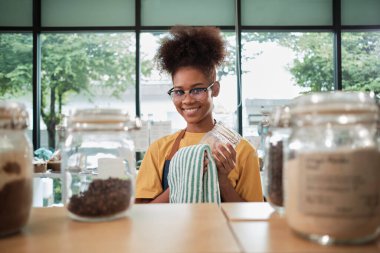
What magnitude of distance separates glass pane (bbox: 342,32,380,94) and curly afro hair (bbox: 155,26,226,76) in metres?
2.83

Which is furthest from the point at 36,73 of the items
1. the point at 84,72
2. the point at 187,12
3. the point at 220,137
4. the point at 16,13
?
the point at 220,137

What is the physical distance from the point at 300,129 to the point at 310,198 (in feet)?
0.25

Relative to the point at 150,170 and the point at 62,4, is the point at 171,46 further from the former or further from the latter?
the point at 62,4

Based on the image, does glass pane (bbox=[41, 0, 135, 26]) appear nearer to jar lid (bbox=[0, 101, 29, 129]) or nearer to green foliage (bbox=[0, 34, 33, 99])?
green foliage (bbox=[0, 34, 33, 99])

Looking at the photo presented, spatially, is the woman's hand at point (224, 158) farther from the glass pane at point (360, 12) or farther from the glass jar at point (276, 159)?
the glass pane at point (360, 12)

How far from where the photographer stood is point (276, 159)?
522mm

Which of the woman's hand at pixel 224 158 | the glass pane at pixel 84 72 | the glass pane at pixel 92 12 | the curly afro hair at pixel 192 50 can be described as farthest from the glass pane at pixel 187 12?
the woman's hand at pixel 224 158

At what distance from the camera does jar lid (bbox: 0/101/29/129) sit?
42 cm

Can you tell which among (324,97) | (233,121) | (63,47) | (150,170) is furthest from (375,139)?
(63,47)

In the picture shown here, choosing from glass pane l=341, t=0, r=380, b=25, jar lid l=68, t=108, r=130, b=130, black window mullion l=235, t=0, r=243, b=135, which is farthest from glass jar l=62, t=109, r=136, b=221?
glass pane l=341, t=0, r=380, b=25

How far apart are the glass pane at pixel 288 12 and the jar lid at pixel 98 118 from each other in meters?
3.41

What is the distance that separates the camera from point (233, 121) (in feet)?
11.8

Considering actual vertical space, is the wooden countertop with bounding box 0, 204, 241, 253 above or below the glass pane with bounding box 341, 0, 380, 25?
below

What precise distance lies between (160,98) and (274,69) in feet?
3.89
